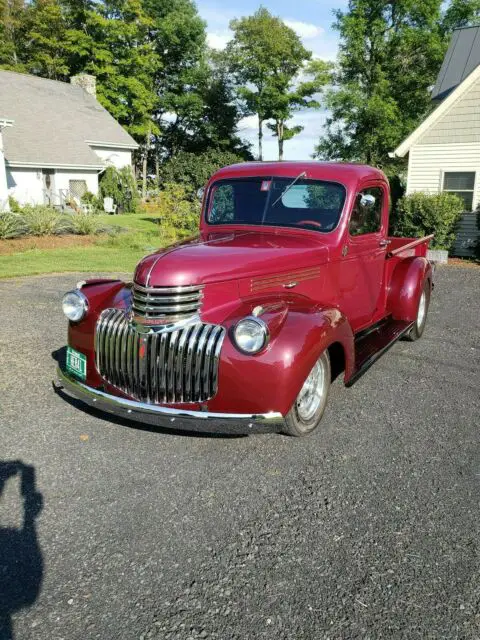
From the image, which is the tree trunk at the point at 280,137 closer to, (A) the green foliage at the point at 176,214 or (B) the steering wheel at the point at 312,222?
(A) the green foliage at the point at 176,214

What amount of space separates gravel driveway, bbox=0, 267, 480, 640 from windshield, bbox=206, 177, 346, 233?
1.62 meters

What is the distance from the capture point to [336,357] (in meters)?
4.09

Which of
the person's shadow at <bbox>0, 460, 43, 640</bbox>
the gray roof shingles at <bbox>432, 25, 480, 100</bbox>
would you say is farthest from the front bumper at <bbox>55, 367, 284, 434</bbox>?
the gray roof shingles at <bbox>432, 25, 480, 100</bbox>

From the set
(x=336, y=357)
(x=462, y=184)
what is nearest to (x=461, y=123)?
(x=462, y=184)

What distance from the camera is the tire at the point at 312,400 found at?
3.59m

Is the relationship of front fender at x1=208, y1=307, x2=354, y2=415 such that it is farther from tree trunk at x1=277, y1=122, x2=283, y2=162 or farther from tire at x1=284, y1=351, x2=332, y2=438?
tree trunk at x1=277, y1=122, x2=283, y2=162

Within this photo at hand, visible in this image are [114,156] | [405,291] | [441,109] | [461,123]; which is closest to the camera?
[405,291]

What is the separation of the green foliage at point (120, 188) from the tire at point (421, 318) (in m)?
24.2

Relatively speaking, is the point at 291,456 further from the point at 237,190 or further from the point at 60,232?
the point at 60,232

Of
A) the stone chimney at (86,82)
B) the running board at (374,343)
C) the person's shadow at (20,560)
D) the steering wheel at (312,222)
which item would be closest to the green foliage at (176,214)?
the running board at (374,343)

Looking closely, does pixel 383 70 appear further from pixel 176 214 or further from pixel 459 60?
pixel 176 214

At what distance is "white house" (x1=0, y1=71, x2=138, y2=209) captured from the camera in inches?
961

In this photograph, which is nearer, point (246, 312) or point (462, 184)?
point (246, 312)

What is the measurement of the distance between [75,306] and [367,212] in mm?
2827
